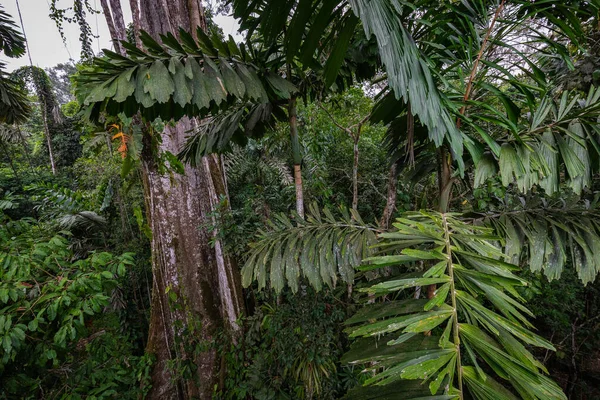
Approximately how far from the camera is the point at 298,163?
1624 mm

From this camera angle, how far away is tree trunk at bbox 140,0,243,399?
8.16 ft

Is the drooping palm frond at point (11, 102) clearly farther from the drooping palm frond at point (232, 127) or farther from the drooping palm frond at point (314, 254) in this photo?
the drooping palm frond at point (314, 254)

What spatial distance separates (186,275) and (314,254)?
1.89 m

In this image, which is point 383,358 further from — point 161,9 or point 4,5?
point 4,5

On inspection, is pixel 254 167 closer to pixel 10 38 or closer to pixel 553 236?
pixel 553 236

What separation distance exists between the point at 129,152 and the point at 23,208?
6394 millimetres

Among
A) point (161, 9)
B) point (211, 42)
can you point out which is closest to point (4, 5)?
point (161, 9)

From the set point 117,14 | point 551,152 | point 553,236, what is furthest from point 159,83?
point 117,14

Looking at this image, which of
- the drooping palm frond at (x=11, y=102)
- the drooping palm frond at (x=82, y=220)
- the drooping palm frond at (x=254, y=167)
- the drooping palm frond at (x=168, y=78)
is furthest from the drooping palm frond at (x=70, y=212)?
the drooping palm frond at (x=168, y=78)

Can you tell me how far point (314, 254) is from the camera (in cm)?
113

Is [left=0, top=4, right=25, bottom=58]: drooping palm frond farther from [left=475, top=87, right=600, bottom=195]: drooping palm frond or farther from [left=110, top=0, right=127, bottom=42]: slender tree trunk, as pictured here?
[left=475, top=87, right=600, bottom=195]: drooping palm frond

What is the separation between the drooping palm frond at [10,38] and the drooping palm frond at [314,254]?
12.5 feet

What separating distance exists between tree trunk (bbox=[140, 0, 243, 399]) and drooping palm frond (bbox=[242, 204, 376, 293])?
1.33 meters

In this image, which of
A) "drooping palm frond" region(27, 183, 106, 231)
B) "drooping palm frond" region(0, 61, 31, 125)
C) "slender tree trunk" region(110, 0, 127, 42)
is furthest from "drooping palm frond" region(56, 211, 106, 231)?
"slender tree trunk" region(110, 0, 127, 42)
